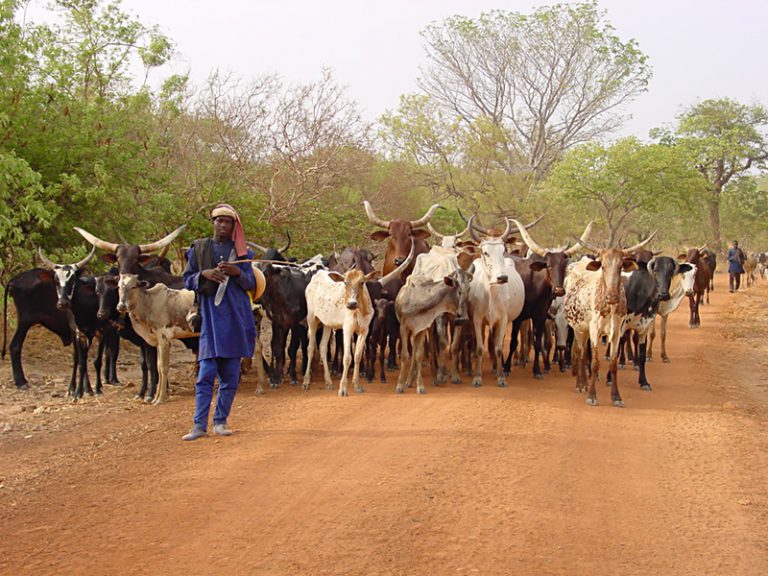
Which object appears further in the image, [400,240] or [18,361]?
[400,240]

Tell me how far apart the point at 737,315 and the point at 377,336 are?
14.0 m

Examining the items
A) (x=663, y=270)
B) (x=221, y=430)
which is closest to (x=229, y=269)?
(x=221, y=430)

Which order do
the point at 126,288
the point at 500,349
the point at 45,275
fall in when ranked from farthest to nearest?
the point at 500,349, the point at 45,275, the point at 126,288

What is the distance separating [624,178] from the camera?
33.8 metres

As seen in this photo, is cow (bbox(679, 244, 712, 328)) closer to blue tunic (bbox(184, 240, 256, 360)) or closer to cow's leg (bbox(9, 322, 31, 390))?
blue tunic (bbox(184, 240, 256, 360))

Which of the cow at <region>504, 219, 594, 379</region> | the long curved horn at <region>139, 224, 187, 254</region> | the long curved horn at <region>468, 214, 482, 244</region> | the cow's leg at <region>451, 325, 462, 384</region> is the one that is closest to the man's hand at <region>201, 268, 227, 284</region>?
the long curved horn at <region>139, 224, 187, 254</region>

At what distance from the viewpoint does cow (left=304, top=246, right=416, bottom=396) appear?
10.7 metres

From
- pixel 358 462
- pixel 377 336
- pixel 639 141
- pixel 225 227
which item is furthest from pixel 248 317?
pixel 639 141

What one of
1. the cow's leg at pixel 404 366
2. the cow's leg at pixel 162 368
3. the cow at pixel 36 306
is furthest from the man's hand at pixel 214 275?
the cow at pixel 36 306

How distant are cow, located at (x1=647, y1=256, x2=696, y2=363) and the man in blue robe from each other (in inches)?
264

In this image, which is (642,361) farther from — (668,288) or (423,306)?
(423,306)

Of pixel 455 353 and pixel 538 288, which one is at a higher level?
pixel 538 288

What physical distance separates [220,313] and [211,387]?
2.32 ft

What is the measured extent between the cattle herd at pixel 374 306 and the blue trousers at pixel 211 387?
5.96ft
